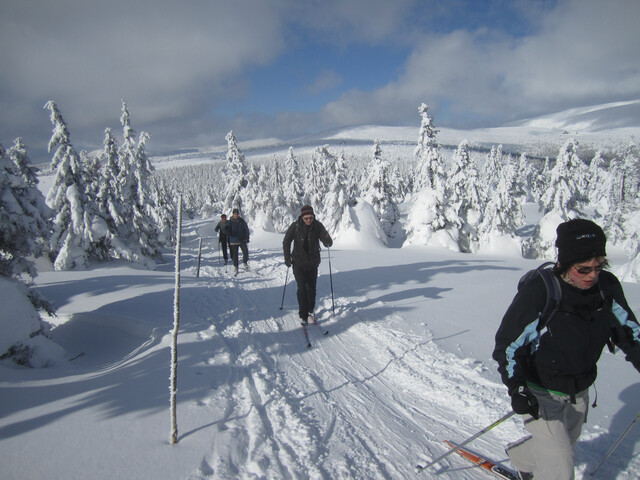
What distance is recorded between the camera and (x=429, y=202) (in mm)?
26562

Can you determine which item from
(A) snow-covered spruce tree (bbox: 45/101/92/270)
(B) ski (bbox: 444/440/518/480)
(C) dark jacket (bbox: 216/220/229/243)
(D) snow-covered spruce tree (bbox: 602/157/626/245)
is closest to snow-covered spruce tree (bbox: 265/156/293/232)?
(A) snow-covered spruce tree (bbox: 45/101/92/270)

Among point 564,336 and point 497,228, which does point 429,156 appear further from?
point 564,336

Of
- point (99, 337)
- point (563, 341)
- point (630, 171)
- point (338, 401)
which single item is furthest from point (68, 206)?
point (630, 171)

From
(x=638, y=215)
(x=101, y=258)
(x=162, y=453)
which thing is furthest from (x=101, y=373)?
(x=638, y=215)

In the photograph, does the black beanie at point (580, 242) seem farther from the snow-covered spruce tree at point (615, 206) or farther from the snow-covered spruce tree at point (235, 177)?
the snow-covered spruce tree at point (615, 206)

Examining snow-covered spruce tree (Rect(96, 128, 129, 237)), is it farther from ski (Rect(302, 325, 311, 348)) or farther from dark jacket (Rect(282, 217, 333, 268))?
ski (Rect(302, 325, 311, 348))

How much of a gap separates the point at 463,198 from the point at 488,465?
32877mm

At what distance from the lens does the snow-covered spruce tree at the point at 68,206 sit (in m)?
18.0

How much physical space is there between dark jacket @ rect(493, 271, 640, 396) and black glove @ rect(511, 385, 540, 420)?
46 mm

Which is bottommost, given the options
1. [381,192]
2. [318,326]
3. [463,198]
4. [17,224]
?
[318,326]

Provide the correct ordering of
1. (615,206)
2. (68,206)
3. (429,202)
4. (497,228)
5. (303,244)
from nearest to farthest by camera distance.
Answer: (303,244) → (68,206) → (429,202) → (497,228) → (615,206)

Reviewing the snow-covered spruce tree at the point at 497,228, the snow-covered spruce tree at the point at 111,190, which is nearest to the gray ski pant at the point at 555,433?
the snow-covered spruce tree at the point at 111,190

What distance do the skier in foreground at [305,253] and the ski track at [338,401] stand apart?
64 cm

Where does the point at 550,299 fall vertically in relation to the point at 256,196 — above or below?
below
